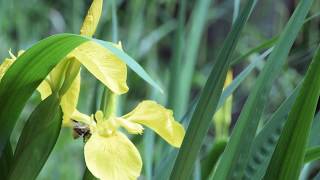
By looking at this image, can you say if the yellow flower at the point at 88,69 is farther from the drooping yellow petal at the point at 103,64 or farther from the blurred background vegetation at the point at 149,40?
the blurred background vegetation at the point at 149,40

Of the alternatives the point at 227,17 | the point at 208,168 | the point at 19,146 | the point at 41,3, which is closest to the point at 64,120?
the point at 19,146

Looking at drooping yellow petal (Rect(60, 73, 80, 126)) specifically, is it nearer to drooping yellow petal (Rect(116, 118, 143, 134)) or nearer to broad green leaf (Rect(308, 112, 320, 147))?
drooping yellow petal (Rect(116, 118, 143, 134))

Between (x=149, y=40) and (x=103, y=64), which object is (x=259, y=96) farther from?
(x=149, y=40)

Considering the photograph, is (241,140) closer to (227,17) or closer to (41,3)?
Answer: (41,3)

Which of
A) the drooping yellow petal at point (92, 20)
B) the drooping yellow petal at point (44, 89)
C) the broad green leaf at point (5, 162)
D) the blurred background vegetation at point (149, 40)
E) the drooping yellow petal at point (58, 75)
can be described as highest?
the drooping yellow petal at point (92, 20)

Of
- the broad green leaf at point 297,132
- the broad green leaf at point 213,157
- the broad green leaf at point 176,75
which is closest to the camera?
the broad green leaf at point 297,132

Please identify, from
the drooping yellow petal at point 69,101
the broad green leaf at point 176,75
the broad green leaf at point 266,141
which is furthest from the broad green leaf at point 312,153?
the broad green leaf at point 176,75
